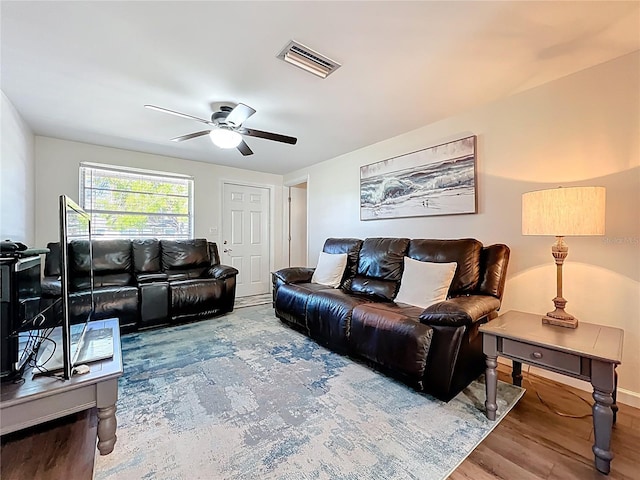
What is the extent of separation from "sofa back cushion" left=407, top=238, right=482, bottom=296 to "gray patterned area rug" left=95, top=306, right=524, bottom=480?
2.46ft

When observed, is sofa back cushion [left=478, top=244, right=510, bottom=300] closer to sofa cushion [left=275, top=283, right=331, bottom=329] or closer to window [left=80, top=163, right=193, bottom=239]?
sofa cushion [left=275, top=283, right=331, bottom=329]

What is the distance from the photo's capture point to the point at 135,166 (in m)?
4.12

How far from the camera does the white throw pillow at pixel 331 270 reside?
341 centimetres

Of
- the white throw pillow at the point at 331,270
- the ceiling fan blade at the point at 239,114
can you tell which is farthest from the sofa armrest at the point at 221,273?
the ceiling fan blade at the point at 239,114

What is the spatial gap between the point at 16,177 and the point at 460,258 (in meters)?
4.24

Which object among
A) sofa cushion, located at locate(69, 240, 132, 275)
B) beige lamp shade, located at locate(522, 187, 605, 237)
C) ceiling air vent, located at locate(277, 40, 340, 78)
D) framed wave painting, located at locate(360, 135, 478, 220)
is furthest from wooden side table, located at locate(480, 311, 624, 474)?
sofa cushion, located at locate(69, 240, 132, 275)

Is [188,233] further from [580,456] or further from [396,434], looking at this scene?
[580,456]

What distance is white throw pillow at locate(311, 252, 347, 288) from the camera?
3412 millimetres

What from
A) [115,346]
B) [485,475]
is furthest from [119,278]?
[485,475]

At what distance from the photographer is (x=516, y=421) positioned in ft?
5.67

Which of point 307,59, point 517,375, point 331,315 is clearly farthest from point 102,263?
point 517,375

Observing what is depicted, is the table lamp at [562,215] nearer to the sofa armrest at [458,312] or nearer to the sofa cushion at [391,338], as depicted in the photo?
the sofa armrest at [458,312]

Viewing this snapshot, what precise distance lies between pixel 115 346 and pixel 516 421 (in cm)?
252

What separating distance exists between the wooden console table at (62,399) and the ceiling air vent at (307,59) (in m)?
2.11
